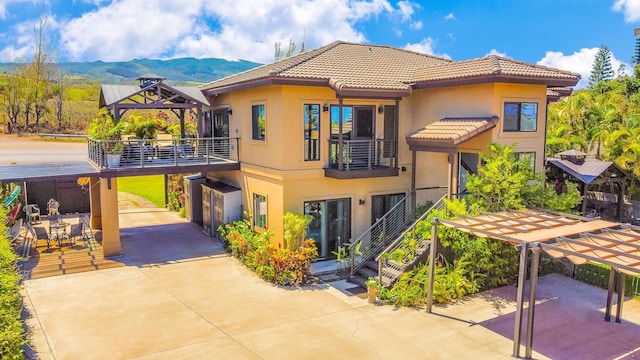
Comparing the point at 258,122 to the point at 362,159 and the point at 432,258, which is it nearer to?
the point at 362,159

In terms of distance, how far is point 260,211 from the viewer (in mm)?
18875

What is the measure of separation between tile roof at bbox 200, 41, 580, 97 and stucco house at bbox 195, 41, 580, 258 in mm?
47

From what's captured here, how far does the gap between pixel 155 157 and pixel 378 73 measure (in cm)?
978

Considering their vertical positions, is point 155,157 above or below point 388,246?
above

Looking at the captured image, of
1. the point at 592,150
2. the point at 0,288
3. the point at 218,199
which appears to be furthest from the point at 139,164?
the point at 592,150

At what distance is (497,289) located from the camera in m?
15.4

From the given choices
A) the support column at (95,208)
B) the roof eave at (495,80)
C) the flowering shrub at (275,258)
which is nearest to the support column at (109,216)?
the flowering shrub at (275,258)

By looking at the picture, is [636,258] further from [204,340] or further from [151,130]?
[151,130]

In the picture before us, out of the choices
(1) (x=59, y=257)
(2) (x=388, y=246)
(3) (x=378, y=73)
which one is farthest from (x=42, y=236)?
(3) (x=378, y=73)

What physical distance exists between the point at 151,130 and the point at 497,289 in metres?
14.3

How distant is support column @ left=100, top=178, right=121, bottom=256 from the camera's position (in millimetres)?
18188

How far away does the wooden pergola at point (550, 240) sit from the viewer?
402 inches

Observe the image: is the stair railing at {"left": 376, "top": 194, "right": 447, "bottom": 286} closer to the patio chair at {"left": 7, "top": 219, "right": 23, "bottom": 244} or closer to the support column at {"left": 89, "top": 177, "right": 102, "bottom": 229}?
the patio chair at {"left": 7, "top": 219, "right": 23, "bottom": 244}

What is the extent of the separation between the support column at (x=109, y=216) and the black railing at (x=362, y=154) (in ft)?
26.9
